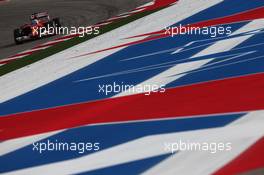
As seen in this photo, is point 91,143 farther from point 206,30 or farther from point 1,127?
point 206,30

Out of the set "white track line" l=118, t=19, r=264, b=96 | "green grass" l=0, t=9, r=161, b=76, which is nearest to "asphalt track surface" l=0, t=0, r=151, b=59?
"green grass" l=0, t=9, r=161, b=76

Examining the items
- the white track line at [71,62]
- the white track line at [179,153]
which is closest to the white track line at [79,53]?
the white track line at [71,62]

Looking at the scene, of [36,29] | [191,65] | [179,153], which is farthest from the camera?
[36,29]

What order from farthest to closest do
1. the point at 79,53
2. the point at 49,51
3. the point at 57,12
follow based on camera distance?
the point at 57,12 < the point at 49,51 < the point at 79,53

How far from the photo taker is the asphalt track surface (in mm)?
16150

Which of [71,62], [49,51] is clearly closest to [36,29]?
[49,51]

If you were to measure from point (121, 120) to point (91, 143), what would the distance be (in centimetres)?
62

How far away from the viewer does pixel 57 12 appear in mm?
21547

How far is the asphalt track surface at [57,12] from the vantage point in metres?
16.1

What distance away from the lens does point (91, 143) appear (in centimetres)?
545

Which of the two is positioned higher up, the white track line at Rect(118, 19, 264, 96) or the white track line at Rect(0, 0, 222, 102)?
the white track line at Rect(118, 19, 264, 96)

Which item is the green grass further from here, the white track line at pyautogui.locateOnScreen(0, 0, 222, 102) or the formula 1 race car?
the formula 1 race car

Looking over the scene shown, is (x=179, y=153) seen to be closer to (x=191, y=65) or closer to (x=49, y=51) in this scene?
(x=191, y=65)

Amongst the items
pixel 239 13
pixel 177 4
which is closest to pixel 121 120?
pixel 239 13
